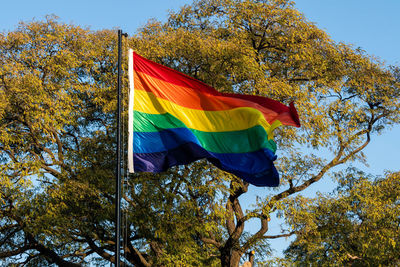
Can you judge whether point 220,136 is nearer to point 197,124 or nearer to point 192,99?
point 197,124

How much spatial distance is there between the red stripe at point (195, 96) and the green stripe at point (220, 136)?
1.56 ft

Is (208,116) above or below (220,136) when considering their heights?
above

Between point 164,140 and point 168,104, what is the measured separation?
901 mm

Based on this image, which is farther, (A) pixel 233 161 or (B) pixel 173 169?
(B) pixel 173 169

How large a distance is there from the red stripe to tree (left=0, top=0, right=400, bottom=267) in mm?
6982

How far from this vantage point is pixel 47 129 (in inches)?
811

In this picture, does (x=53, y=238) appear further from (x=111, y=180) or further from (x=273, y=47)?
(x=273, y=47)

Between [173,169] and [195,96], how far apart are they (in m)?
7.65

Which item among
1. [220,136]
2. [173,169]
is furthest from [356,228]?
[220,136]

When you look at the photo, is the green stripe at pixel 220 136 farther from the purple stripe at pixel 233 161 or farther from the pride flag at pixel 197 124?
the purple stripe at pixel 233 161

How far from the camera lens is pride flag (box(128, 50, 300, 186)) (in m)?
11.8

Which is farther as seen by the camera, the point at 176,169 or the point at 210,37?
the point at 210,37

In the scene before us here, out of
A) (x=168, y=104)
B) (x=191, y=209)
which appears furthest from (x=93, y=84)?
(x=168, y=104)

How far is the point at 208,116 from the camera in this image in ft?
42.5
